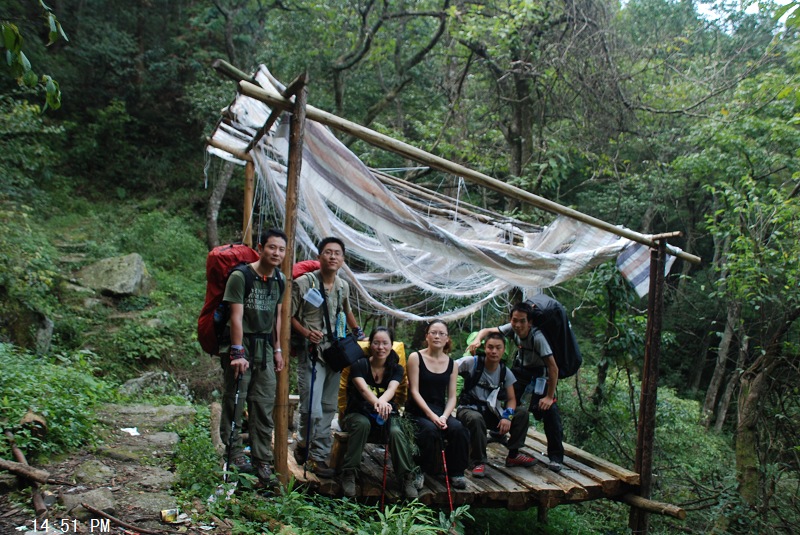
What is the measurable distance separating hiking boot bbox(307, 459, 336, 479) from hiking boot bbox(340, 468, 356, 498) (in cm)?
10

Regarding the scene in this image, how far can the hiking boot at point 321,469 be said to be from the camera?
3508 millimetres

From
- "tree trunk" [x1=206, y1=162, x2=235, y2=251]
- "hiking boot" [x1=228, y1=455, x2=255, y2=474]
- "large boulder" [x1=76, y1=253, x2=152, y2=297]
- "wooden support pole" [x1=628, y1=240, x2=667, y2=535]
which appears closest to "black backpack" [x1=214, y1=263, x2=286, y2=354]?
"hiking boot" [x1=228, y1=455, x2=255, y2=474]

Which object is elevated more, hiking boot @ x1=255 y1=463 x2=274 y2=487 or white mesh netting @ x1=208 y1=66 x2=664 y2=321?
white mesh netting @ x1=208 y1=66 x2=664 y2=321

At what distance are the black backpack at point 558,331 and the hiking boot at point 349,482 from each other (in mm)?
1723

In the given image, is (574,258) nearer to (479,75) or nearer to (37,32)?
(479,75)

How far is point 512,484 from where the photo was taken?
3887 millimetres

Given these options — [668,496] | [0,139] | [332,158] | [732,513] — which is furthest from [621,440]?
[0,139]

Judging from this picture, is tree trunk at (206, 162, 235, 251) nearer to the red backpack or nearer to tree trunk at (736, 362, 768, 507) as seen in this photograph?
the red backpack

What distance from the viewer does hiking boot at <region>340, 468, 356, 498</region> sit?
341 centimetres

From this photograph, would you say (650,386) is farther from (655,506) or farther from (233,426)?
(233,426)

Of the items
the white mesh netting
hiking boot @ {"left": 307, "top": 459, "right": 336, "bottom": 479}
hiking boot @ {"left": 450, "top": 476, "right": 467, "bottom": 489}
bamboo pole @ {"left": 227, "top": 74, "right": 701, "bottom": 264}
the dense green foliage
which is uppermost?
bamboo pole @ {"left": 227, "top": 74, "right": 701, "bottom": 264}

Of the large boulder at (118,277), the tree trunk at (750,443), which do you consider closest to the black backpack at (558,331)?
the tree trunk at (750,443)

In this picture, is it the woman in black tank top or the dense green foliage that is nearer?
the dense green foliage

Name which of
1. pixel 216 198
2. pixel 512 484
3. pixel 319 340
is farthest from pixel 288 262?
pixel 216 198
